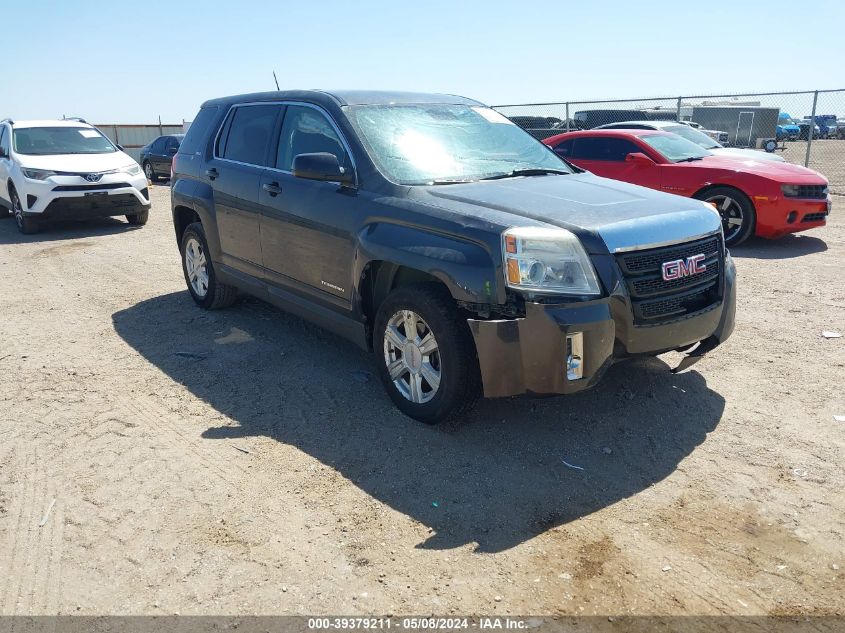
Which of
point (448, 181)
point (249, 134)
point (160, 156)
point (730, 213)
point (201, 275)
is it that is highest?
point (249, 134)

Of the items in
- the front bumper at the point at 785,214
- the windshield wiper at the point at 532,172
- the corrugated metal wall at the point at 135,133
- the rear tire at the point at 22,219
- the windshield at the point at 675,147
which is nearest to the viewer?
the windshield wiper at the point at 532,172

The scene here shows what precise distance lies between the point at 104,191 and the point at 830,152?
19089 mm

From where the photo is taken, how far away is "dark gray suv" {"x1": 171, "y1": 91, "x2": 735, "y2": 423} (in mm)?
3627

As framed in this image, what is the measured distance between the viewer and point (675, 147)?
1062cm

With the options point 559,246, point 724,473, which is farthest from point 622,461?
point 559,246

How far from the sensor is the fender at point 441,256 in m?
3.68

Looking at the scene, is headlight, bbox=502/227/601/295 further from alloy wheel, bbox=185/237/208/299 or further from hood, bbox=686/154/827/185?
hood, bbox=686/154/827/185

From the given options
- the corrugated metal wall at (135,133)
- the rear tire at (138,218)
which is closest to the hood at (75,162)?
the rear tire at (138,218)

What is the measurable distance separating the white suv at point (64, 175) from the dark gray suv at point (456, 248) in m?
6.69

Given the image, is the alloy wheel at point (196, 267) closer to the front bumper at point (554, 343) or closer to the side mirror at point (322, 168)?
the side mirror at point (322, 168)

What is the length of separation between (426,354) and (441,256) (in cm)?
60

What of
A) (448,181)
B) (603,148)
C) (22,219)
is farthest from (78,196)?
(448,181)

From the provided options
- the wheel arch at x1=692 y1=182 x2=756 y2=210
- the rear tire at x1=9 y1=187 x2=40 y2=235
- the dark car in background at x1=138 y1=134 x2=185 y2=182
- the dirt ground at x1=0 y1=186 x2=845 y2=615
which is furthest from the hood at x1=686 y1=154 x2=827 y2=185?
the dark car in background at x1=138 y1=134 x2=185 y2=182

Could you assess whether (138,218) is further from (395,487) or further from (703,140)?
(395,487)
